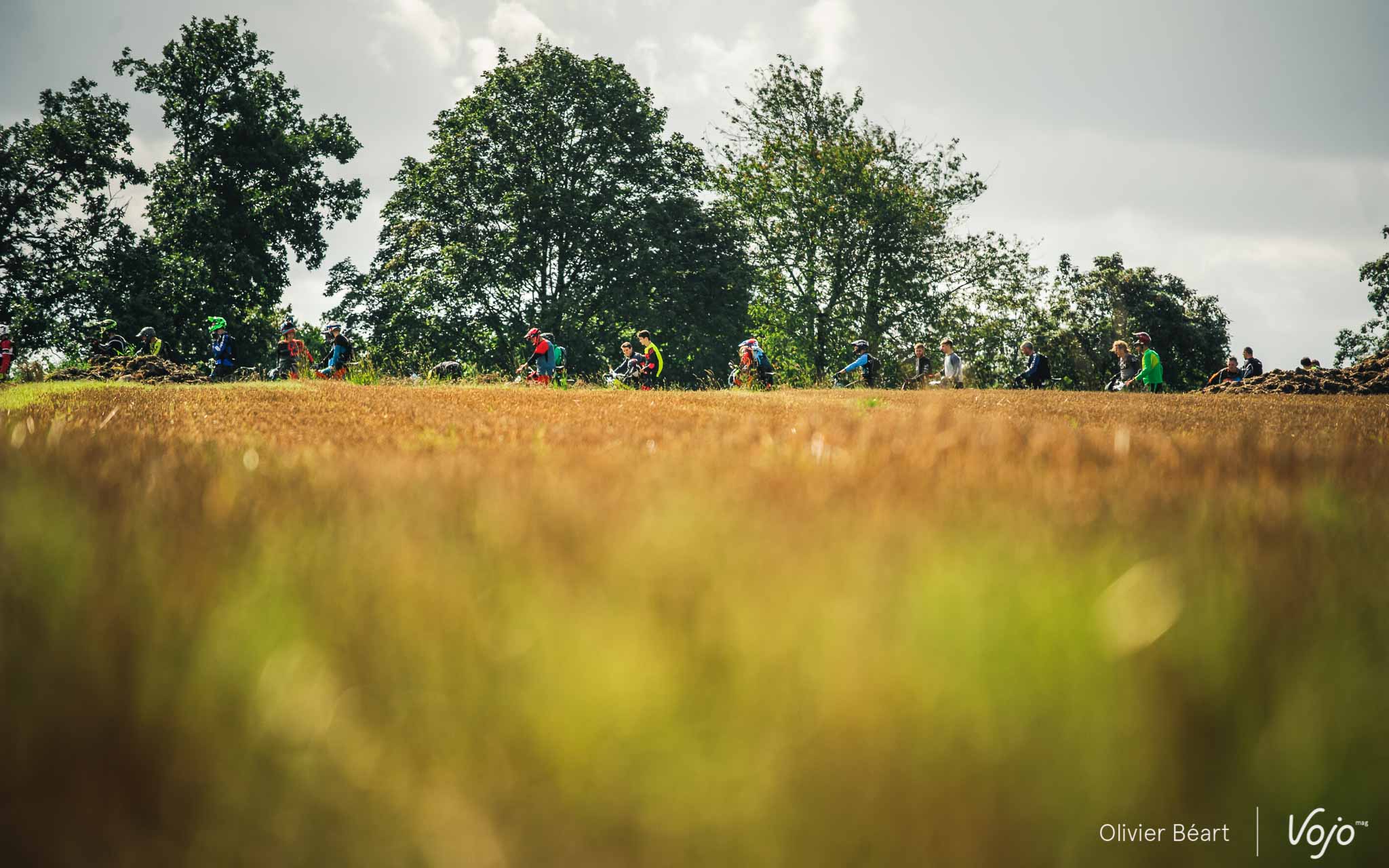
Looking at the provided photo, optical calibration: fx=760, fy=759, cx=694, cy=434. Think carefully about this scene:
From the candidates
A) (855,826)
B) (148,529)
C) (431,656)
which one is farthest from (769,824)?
(148,529)

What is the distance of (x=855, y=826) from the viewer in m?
0.53

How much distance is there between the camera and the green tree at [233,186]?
30.5 meters

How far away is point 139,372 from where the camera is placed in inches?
634

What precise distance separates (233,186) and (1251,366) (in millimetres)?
38416

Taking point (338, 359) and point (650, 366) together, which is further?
point (338, 359)

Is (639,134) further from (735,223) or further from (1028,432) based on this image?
(1028,432)

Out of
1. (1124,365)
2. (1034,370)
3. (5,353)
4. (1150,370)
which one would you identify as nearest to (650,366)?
(1034,370)

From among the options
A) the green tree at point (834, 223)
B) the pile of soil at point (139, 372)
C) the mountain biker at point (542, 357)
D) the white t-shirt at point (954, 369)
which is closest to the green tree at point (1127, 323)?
the green tree at point (834, 223)

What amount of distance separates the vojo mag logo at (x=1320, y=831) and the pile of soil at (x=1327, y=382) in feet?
61.9

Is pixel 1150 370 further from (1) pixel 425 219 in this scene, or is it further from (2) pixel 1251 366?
(1) pixel 425 219

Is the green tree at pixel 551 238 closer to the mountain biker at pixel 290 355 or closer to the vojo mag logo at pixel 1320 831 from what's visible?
the mountain biker at pixel 290 355

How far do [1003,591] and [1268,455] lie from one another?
5.95ft

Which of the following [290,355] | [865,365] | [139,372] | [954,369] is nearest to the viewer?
[139,372]

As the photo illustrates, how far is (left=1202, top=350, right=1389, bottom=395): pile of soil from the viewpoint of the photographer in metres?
16.8
